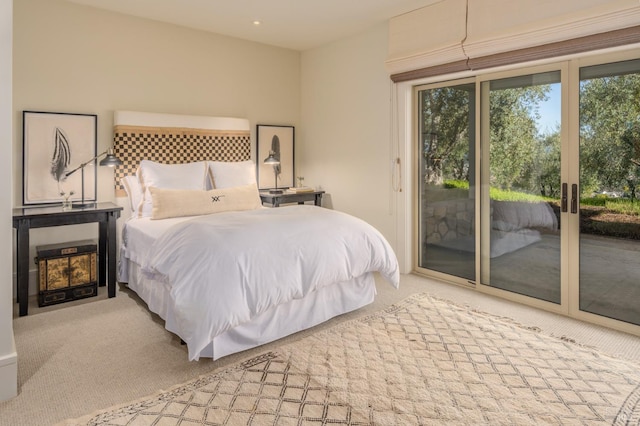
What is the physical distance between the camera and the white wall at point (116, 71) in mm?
3756

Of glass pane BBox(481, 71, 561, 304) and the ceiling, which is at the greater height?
the ceiling

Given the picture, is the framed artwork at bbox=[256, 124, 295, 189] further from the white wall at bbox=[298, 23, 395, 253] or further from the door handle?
the door handle

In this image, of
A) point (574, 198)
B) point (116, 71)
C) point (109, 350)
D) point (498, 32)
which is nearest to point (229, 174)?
point (116, 71)

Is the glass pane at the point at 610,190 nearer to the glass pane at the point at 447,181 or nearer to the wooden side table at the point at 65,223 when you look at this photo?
the glass pane at the point at 447,181

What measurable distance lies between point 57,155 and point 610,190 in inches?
187

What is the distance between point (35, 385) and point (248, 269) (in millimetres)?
1326

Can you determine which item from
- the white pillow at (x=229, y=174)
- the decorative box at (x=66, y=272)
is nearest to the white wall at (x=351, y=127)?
the white pillow at (x=229, y=174)

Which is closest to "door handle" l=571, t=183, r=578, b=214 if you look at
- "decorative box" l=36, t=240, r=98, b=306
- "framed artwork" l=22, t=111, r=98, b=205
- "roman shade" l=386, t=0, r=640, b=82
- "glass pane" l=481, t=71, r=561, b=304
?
"glass pane" l=481, t=71, r=561, b=304

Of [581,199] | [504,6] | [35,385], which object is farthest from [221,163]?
[581,199]

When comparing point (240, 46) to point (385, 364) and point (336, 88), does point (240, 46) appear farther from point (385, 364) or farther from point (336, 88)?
point (385, 364)

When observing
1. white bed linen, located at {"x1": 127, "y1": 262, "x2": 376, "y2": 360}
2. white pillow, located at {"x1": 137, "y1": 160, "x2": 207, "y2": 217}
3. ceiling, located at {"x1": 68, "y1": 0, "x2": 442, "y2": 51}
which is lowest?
white bed linen, located at {"x1": 127, "y1": 262, "x2": 376, "y2": 360}

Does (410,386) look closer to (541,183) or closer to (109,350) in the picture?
(109,350)

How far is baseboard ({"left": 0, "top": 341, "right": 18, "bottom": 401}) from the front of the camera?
2162 mm

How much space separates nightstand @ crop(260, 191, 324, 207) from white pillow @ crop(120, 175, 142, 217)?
1.48 metres
